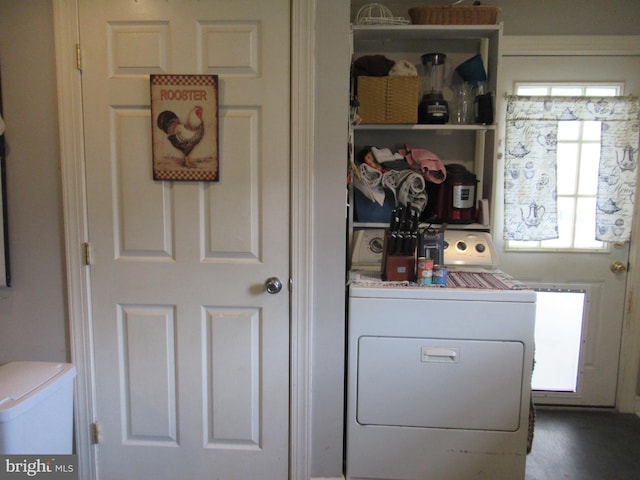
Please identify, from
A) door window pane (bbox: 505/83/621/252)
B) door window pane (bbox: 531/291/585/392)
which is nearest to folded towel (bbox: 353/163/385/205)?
door window pane (bbox: 505/83/621/252)

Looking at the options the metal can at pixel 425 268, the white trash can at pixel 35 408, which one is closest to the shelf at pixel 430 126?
the metal can at pixel 425 268

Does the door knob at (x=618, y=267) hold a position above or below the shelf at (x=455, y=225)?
below

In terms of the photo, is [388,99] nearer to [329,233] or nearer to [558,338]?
[329,233]

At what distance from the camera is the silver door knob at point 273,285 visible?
1658 mm

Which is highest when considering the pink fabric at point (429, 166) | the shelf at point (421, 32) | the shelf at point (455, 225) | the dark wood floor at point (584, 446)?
the shelf at point (421, 32)

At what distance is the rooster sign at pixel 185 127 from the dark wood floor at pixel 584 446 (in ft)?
6.69

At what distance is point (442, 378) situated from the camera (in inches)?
65.9

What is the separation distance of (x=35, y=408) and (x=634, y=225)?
2.96 m

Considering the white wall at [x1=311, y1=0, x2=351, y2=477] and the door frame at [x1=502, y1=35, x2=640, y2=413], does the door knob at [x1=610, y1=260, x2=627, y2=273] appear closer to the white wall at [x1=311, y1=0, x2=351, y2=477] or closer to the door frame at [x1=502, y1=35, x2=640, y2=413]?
the door frame at [x1=502, y1=35, x2=640, y2=413]

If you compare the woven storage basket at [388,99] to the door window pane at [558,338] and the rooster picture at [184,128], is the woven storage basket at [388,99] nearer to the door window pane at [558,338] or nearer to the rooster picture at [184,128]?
the rooster picture at [184,128]

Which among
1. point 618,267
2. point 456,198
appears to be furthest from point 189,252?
point 618,267

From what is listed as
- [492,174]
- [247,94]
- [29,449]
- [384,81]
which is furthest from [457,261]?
[29,449]

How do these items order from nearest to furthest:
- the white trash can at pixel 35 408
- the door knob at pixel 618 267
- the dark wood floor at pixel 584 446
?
the white trash can at pixel 35 408
the dark wood floor at pixel 584 446
the door knob at pixel 618 267

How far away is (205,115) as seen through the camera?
63.6 inches
